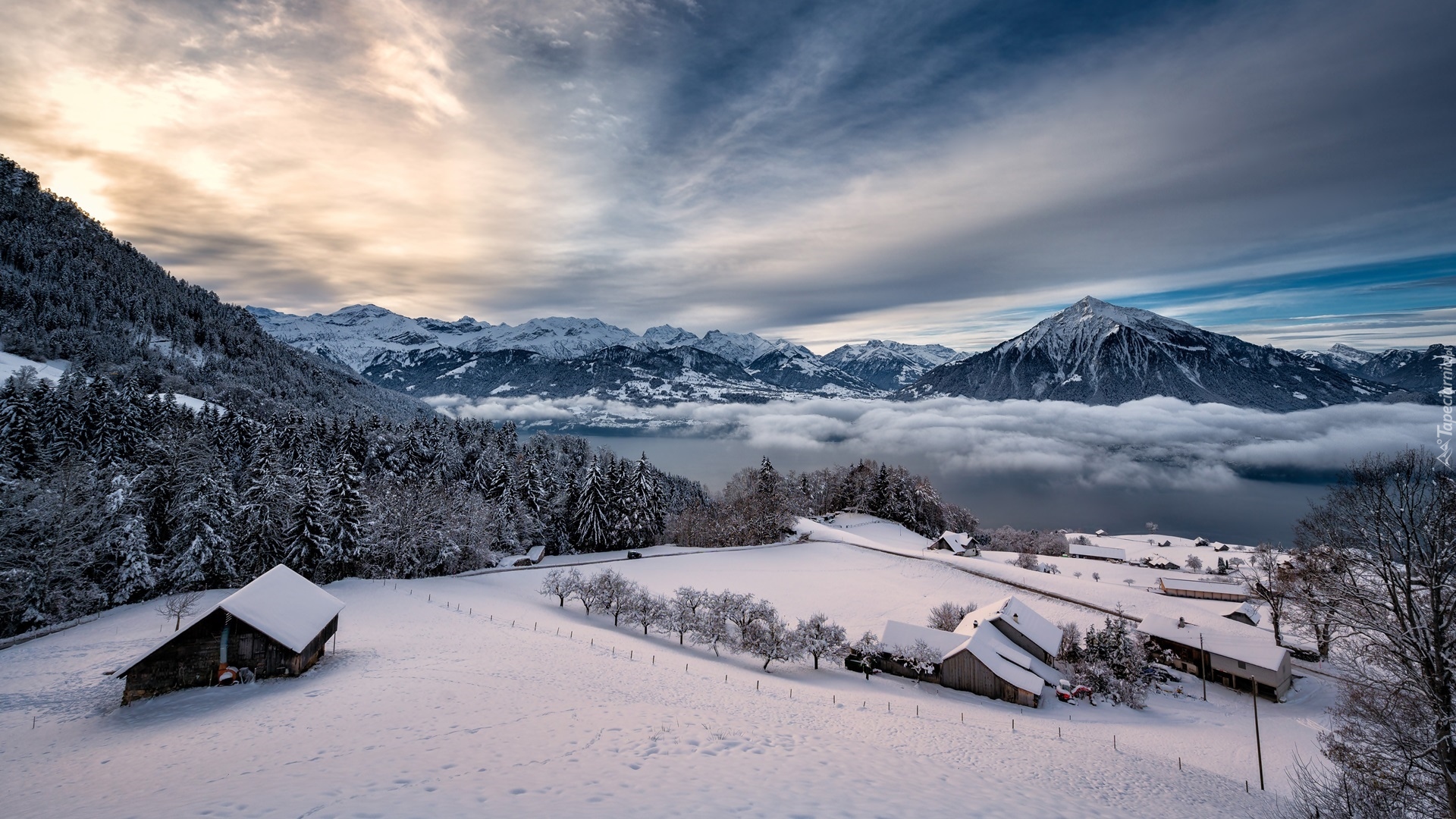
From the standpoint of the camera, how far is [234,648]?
81.5ft

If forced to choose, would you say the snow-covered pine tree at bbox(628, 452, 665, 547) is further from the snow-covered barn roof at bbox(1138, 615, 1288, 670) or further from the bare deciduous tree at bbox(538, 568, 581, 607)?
the snow-covered barn roof at bbox(1138, 615, 1288, 670)

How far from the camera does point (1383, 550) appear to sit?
44.9 feet

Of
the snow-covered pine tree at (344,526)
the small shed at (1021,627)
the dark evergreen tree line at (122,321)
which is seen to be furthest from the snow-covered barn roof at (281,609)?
the dark evergreen tree line at (122,321)

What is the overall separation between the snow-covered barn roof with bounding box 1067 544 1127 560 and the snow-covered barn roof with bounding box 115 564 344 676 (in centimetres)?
10083

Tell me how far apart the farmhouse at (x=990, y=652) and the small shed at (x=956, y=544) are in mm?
43275

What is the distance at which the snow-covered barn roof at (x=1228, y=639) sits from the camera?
37844 millimetres

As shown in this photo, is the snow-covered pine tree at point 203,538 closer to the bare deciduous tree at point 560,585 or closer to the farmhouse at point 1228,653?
the bare deciduous tree at point 560,585

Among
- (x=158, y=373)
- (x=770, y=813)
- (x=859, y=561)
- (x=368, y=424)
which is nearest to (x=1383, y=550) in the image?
(x=770, y=813)

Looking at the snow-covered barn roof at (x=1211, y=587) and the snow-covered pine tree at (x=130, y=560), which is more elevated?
the snow-covered pine tree at (x=130, y=560)

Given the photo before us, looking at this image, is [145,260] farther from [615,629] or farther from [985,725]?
[985,725]

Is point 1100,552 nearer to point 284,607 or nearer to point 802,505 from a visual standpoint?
point 802,505

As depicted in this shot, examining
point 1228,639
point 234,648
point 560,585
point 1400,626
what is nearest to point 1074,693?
point 1228,639

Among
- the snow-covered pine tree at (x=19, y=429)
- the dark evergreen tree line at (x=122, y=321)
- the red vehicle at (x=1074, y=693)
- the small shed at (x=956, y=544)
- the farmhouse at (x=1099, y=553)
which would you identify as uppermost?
the dark evergreen tree line at (x=122, y=321)

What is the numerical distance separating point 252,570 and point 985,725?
195 ft
